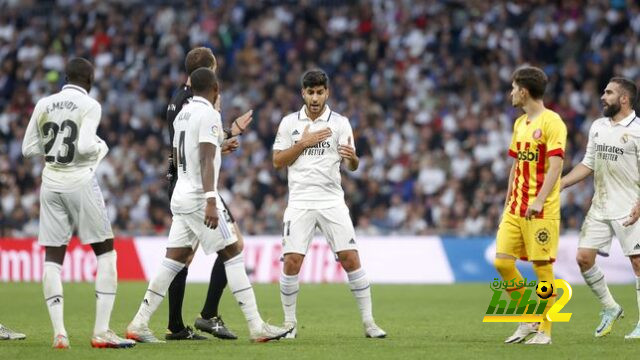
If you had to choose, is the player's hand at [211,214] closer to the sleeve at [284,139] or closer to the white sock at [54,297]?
the white sock at [54,297]

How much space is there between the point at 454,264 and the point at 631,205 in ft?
36.5

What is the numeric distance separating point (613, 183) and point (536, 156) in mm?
1674

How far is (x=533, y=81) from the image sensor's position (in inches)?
424

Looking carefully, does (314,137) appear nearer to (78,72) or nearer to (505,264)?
(505,264)

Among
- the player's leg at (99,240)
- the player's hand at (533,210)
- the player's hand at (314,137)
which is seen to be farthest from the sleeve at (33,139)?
the player's hand at (533,210)

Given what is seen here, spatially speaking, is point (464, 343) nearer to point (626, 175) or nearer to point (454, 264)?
point (626, 175)

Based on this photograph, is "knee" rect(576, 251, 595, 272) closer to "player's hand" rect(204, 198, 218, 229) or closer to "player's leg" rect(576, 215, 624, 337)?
"player's leg" rect(576, 215, 624, 337)

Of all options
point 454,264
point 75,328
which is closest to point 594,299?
point 454,264

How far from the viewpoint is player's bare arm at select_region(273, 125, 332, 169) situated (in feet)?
37.8

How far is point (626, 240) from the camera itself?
1198cm

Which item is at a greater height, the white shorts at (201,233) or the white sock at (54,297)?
the white shorts at (201,233)

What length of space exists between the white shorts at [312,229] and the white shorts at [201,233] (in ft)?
3.40

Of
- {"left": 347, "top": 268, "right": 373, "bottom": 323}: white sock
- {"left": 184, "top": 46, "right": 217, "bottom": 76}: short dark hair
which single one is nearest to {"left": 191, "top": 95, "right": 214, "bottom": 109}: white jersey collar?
{"left": 184, "top": 46, "right": 217, "bottom": 76}: short dark hair

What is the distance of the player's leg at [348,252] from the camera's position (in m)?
11.6
